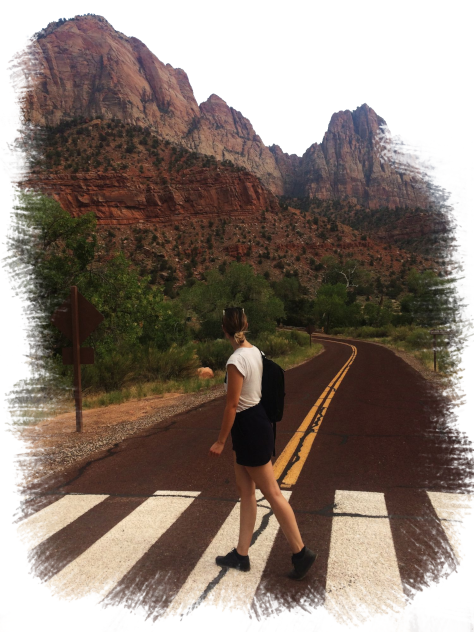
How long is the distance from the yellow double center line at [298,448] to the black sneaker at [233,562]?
2.10m

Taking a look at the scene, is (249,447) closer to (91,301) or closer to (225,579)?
(225,579)

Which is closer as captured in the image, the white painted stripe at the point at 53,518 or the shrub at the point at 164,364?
the white painted stripe at the point at 53,518

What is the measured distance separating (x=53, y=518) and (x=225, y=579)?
2209 mm

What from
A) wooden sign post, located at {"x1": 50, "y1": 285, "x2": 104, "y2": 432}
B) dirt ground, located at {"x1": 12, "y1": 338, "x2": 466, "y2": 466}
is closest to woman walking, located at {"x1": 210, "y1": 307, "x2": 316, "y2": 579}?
dirt ground, located at {"x1": 12, "y1": 338, "x2": 466, "y2": 466}

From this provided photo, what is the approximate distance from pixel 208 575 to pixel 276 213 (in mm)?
90747

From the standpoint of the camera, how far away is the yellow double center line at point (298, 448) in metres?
6.04

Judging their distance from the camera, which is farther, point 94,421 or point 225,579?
point 94,421

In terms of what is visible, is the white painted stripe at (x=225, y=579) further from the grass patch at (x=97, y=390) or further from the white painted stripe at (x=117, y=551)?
the grass patch at (x=97, y=390)

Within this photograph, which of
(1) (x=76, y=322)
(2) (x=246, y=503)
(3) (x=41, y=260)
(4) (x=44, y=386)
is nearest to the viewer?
(2) (x=246, y=503)

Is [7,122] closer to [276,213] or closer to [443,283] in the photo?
[443,283]

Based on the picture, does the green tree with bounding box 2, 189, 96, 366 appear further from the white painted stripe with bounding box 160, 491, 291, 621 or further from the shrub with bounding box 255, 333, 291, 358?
the shrub with bounding box 255, 333, 291, 358

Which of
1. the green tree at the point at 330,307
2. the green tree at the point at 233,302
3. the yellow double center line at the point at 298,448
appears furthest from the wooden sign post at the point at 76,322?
the green tree at the point at 330,307

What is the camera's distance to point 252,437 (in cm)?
347

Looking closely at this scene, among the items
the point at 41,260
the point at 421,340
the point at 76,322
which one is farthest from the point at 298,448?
the point at 421,340
